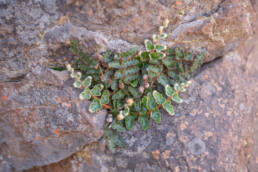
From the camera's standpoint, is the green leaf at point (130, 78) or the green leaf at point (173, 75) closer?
the green leaf at point (130, 78)

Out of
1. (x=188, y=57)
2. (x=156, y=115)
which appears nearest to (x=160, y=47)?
(x=188, y=57)

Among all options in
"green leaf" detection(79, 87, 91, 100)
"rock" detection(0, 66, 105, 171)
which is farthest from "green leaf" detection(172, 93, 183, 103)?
"green leaf" detection(79, 87, 91, 100)

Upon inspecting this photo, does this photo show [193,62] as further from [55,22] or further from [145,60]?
[55,22]

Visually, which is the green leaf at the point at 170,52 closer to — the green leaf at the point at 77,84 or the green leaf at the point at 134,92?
the green leaf at the point at 134,92

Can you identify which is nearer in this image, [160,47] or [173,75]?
[160,47]

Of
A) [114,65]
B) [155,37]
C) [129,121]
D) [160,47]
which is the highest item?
[155,37]

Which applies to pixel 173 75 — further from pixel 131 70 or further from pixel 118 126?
pixel 118 126

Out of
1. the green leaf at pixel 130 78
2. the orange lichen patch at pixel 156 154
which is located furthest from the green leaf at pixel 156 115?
the green leaf at pixel 130 78
